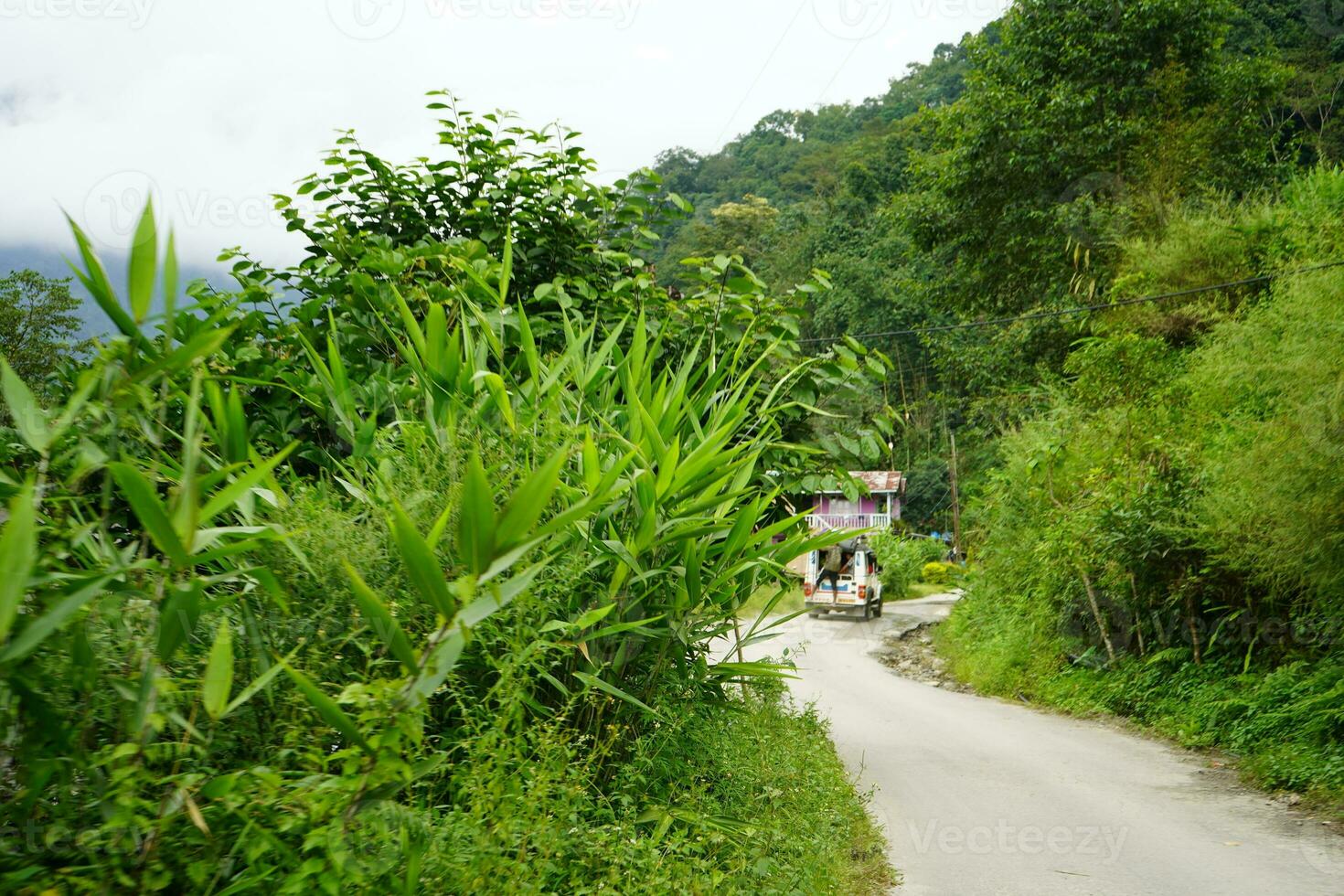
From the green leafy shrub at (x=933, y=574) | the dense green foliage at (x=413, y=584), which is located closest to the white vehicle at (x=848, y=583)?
the green leafy shrub at (x=933, y=574)

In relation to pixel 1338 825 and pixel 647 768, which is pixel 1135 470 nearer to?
pixel 1338 825

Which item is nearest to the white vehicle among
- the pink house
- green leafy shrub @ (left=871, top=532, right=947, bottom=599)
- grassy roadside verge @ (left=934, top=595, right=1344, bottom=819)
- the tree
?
green leafy shrub @ (left=871, top=532, right=947, bottom=599)

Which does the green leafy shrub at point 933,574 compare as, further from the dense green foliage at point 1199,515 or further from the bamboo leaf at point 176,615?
the bamboo leaf at point 176,615

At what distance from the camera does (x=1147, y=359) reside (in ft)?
44.1

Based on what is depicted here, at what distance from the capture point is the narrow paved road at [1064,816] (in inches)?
218

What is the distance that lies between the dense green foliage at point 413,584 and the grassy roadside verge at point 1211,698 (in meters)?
3.89

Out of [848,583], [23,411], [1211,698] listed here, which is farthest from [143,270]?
[848,583]

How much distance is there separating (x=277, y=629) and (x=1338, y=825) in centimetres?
707

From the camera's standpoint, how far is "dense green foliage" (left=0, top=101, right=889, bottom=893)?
1.75 meters

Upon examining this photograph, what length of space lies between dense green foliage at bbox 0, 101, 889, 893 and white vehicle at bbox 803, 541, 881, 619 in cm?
1831

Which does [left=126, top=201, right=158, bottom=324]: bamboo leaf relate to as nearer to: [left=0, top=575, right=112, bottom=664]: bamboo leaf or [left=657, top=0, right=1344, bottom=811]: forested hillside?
[left=0, top=575, right=112, bottom=664]: bamboo leaf

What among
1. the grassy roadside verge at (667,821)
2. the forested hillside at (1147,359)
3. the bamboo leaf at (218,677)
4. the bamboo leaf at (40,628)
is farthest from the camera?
the forested hillside at (1147,359)

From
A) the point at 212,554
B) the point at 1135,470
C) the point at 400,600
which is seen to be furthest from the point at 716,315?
the point at 1135,470

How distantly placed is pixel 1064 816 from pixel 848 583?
18.1 meters
